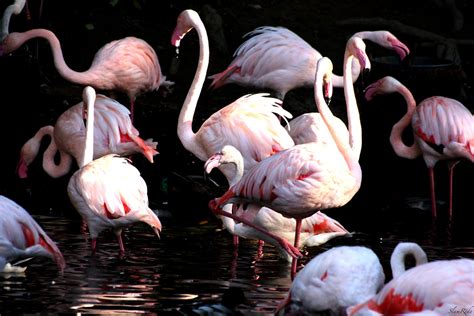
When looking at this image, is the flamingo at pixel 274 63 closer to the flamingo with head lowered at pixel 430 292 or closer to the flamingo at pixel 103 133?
the flamingo at pixel 103 133

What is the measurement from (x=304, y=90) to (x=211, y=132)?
3906mm

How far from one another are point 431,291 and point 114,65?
20.3 feet

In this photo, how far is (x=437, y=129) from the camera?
32.4 ft

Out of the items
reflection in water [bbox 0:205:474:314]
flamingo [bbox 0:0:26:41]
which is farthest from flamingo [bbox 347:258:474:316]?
flamingo [bbox 0:0:26:41]

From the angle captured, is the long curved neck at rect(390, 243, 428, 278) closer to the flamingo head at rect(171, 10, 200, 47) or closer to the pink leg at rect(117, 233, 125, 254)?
the pink leg at rect(117, 233, 125, 254)

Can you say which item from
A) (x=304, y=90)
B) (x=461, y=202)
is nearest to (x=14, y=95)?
(x=304, y=90)

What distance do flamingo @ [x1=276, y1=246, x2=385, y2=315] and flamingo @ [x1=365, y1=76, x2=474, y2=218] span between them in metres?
3.94

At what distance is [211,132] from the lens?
855 cm

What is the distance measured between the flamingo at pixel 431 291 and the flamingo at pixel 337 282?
388 millimetres

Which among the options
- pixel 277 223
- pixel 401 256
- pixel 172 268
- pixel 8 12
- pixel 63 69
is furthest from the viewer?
pixel 8 12

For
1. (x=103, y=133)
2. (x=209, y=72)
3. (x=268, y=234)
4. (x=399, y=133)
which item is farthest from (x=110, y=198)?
(x=209, y=72)

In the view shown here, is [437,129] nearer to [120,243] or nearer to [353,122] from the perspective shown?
[353,122]

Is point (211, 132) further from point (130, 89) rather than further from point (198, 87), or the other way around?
point (130, 89)

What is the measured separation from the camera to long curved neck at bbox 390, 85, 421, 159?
10.2 m
